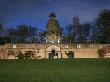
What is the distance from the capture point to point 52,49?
A: 225ft

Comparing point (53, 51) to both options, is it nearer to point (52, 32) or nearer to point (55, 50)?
point (55, 50)

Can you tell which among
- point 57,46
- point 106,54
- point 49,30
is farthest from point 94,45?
point 49,30

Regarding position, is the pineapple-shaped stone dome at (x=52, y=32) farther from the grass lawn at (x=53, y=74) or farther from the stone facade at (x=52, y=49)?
the grass lawn at (x=53, y=74)

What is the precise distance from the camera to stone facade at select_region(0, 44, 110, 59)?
66688 millimetres

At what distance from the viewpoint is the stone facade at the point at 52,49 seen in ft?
219

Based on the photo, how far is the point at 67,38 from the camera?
90.0 metres

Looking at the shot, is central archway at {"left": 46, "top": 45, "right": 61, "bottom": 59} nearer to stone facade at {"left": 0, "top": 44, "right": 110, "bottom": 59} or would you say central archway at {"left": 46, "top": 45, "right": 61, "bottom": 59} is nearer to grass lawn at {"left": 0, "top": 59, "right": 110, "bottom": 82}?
stone facade at {"left": 0, "top": 44, "right": 110, "bottom": 59}

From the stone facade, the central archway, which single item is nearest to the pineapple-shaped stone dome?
the central archway

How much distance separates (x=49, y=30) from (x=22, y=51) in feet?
37.0

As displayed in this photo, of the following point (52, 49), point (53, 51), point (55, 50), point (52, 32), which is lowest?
point (53, 51)

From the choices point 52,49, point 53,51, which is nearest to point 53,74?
point 53,51

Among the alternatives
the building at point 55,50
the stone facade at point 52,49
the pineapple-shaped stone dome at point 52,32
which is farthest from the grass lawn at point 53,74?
the pineapple-shaped stone dome at point 52,32

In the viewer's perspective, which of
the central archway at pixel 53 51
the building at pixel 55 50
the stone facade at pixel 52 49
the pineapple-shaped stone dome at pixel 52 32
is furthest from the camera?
the pineapple-shaped stone dome at pixel 52 32

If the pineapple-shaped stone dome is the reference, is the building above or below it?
below
